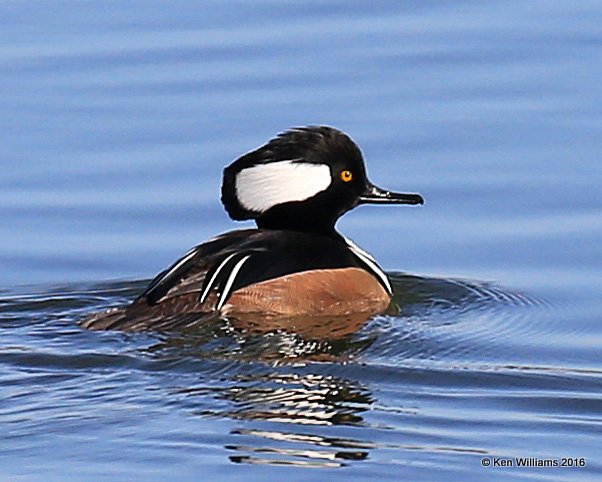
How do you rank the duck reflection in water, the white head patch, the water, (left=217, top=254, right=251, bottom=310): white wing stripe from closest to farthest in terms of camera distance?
the duck reflection in water, the water, (left=217, top=254, right=251, bottom=310): white wing stripe, the white head patch

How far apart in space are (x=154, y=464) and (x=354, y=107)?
→ 634 cm

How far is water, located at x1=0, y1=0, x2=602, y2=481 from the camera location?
7531 millimetres

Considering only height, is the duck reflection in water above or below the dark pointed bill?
below

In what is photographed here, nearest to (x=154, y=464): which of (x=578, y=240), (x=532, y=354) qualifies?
(x=532, y=354)

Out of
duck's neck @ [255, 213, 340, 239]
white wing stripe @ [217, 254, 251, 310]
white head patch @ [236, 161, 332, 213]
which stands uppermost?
white head patch @ [236, 161, 332, 213]

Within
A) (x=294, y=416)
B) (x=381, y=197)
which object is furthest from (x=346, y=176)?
(x=294, y=416)

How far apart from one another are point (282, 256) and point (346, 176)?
0.84 meters

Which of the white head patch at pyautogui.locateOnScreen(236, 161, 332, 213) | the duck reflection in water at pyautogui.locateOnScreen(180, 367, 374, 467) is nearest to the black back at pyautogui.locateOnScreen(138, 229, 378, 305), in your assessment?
the white head patch at pyautogui.locateOnScreen(236, 161, 332, 213)

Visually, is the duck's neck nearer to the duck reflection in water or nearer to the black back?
the black back

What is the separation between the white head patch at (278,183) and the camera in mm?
10070

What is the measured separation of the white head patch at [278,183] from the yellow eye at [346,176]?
0.32ft

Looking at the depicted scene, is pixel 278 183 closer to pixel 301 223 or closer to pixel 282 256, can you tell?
pixel 301 223

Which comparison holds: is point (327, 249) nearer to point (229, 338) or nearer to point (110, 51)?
point (229, 338)

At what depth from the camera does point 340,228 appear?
11.8m
